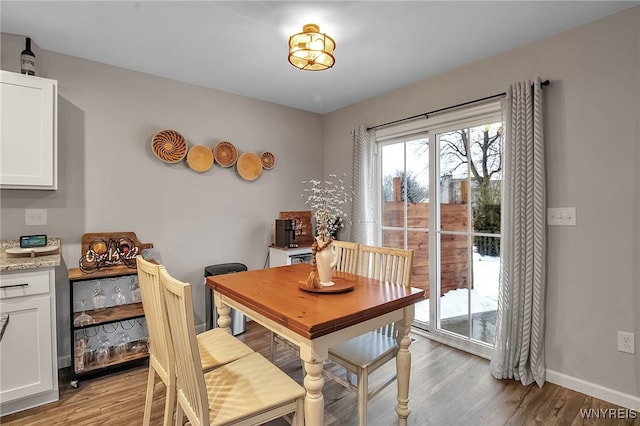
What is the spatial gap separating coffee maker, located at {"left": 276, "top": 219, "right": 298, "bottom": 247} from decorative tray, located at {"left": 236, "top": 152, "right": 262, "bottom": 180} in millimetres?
573

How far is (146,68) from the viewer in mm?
2863

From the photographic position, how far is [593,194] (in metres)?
2.15

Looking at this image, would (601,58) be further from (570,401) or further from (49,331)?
(49,331)

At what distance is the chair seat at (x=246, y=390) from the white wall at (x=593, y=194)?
6.51ft

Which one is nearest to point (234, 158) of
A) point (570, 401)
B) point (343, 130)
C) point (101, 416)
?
point (343, 130)

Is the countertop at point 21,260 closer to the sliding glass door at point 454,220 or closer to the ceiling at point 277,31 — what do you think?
the ceiling at point 277,31

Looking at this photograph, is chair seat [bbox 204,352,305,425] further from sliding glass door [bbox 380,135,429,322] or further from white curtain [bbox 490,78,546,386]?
sliding glass door [bbox 380,135,429,322]

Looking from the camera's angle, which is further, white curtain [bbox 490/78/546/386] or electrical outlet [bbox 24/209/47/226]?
electrical outlet [bbox 24/209/47/226]

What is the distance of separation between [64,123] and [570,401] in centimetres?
409

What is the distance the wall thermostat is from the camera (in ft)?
7.40

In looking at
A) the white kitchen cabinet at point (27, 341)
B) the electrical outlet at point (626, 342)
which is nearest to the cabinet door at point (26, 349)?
the white kitchen cabinet at point (27, 341)

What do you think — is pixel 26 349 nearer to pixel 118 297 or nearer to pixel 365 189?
pixel 118 297

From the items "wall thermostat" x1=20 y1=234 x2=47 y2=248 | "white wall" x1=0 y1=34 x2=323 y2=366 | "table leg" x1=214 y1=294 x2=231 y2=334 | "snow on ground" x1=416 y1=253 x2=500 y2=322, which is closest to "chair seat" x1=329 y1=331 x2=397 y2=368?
"table leg" x1=214 y1=294 x2=231 y2=334

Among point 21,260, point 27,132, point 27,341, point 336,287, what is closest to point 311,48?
point 336,287
